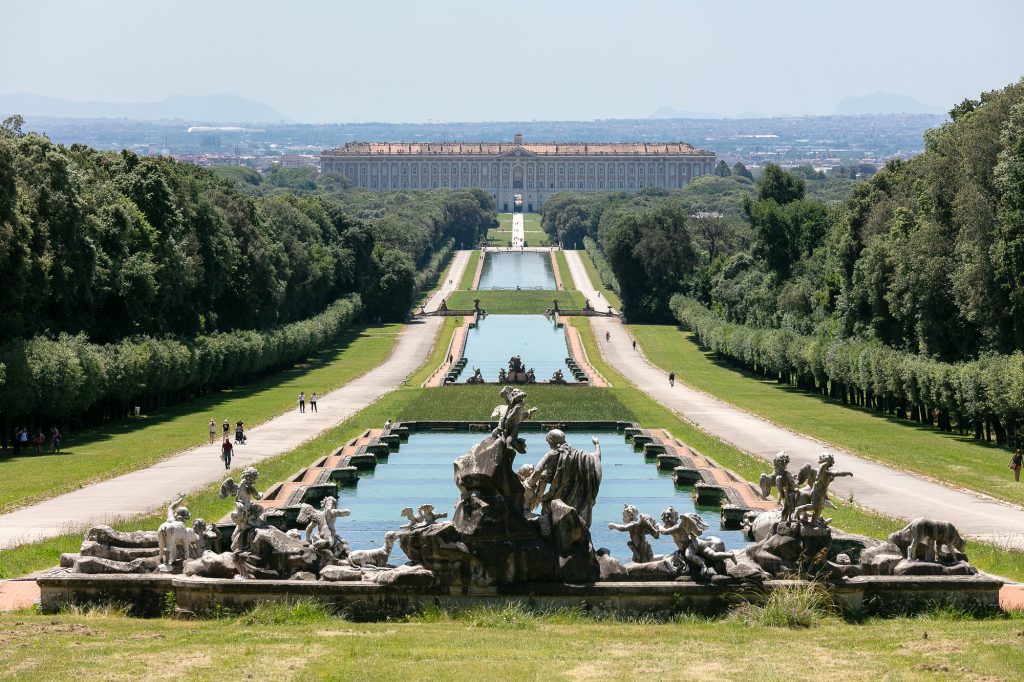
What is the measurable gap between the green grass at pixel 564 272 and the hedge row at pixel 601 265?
2873mm

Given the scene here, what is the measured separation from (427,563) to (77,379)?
3292 cm

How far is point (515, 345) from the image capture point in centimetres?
10231

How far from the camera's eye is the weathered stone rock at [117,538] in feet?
78.1

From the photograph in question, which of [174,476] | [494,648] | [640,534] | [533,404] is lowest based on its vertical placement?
[533,404]

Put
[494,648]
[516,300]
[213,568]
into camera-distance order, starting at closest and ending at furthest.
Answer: [494,648] → [213,568] → [516,300]

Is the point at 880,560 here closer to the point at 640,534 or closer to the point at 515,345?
the point at 640,534

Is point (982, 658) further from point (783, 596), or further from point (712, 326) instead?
point (712, 326)

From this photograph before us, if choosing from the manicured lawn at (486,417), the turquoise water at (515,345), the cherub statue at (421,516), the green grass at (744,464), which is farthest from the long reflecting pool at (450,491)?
the turquoise water at (515,345)

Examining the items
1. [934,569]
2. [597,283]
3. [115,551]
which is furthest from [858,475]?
[597,283]

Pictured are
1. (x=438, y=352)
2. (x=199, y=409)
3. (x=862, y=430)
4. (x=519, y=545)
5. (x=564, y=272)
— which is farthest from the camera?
(x=564, y=272)

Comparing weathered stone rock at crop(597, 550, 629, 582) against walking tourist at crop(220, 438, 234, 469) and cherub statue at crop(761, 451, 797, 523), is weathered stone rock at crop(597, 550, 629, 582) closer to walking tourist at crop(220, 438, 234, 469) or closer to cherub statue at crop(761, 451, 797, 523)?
cherub statue at crop(761, 451, 797, 523)

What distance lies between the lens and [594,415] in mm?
59844

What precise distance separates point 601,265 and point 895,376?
98323 millimetres

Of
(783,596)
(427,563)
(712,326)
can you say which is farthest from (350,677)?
(712,326)
